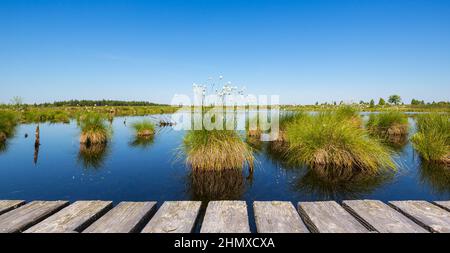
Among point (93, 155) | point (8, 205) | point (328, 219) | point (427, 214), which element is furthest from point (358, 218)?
point (93, 155)

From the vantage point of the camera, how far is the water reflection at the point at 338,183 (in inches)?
212

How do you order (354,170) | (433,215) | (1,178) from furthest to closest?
(354,170), (1,178), (433,215)

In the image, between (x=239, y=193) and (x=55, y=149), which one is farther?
(x=55, y=149)

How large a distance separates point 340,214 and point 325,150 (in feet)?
19.1

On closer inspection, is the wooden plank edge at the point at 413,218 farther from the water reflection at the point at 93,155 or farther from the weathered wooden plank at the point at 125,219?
the water reflection at the point at 93,155

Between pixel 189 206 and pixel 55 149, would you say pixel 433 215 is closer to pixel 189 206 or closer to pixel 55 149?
pixel 189 206

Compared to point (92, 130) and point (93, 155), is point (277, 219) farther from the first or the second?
point (92, 130)

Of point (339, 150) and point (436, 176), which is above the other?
point (339, 150)

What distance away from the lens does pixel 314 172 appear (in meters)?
7.14

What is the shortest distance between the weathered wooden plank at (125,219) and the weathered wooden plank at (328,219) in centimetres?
154

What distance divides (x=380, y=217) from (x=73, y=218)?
2.80m

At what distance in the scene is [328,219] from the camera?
7.69 feet
